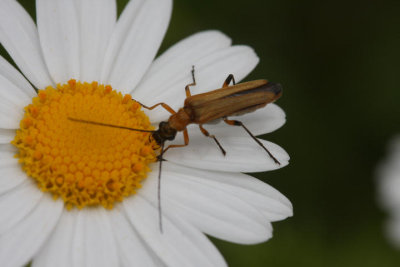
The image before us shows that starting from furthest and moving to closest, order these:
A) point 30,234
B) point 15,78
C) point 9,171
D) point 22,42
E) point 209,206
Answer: point 22,42 < point 15,78 < point 209,206 < point 9,171 < point 30,234

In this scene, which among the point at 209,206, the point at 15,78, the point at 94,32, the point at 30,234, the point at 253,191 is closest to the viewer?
the point at 30,234

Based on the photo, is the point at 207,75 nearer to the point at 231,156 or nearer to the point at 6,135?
the point at 231,156

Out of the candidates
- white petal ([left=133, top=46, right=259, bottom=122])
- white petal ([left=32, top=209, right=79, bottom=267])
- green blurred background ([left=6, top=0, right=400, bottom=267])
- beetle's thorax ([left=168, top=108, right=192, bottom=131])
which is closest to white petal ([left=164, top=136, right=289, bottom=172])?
beetle's thorax ([left=168, top=108, right=192, bottom=131])

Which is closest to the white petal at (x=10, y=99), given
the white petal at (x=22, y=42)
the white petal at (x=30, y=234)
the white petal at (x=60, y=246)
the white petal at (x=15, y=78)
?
the white petal at (x=15, y=78)

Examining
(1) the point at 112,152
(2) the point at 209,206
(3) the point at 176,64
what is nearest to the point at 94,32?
(3) the point at 176,64

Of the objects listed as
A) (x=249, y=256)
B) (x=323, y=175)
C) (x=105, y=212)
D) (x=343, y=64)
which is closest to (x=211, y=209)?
(x=105, y=212)

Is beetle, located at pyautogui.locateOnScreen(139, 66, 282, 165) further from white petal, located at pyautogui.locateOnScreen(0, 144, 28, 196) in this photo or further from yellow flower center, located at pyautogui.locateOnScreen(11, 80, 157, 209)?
white petal, located at pyautogui.locateOnScreen(0, 144, 28, 196)

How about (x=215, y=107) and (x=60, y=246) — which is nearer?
(x=60, y=246)

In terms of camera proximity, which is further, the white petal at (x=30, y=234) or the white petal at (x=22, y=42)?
the white petal at (x=22, y=42)

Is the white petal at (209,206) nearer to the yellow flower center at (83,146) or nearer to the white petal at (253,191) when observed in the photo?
the white petal at (253,191)
